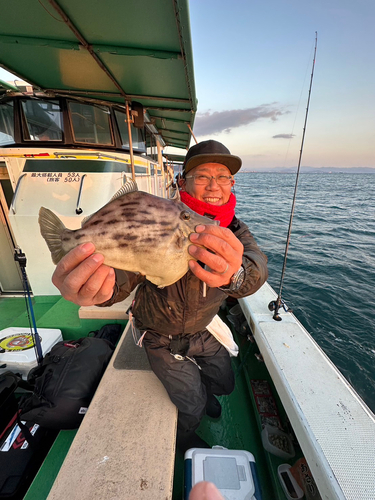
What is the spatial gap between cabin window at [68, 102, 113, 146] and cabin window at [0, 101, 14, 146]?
1434 millimetres

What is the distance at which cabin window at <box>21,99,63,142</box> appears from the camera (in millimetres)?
5355

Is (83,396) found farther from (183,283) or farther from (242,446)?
(242,446)

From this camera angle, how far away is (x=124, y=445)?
207cm

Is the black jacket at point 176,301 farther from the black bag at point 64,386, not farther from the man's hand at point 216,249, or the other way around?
the black bag at point 64,386

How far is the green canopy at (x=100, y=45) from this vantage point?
2459 millimetres

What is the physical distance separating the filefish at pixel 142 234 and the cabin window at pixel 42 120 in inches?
197

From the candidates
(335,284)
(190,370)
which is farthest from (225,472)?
(335,284)

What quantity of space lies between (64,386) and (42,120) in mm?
5895

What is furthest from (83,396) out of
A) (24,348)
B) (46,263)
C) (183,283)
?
(46,263)

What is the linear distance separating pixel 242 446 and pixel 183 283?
2446 millimetres

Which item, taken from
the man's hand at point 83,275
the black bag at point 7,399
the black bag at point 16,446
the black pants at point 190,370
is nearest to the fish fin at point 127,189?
the man's hand at point 83,275

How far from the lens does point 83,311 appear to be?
13.6ft

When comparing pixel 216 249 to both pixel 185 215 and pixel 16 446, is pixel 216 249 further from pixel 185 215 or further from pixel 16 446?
pixel 16 446

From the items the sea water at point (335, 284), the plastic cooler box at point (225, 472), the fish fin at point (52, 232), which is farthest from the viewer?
the sea water at point (335, 284)
